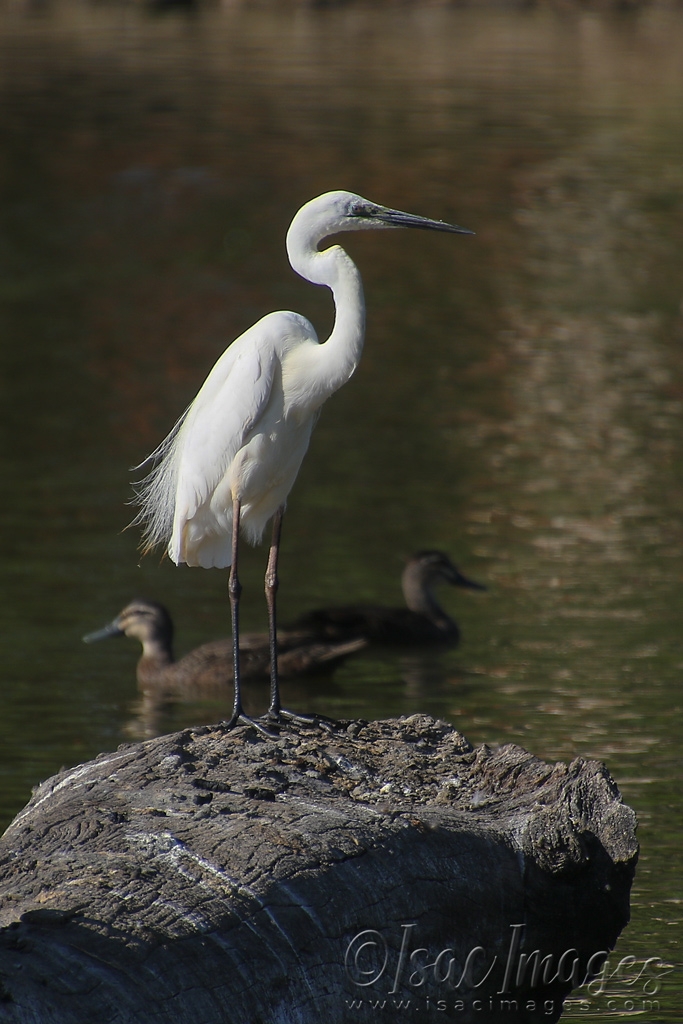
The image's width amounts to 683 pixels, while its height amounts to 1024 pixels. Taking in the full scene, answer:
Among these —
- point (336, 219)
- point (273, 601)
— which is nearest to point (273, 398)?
point (336, 219)

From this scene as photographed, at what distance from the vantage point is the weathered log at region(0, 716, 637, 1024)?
4.76 metres

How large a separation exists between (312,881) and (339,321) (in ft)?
8.62

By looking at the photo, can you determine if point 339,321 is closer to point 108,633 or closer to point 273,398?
point 273,398

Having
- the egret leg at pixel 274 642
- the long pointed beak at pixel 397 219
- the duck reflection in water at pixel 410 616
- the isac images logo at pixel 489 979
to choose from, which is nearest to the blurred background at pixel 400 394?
the isac images logo at pixel 489 979

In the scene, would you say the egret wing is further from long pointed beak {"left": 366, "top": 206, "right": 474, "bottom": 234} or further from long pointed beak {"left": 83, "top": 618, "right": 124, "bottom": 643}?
long pointed beak {"left": 83, "top": 618, "right": 124, "bottom": 643}

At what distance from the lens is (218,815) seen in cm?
550

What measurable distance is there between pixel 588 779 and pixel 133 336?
15958 mm

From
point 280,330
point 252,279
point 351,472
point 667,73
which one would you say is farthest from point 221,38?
point 280,330

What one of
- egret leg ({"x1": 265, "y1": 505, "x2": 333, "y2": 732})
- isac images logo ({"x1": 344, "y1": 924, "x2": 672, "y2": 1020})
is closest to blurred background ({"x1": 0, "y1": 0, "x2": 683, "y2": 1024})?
isac images logo ({"x1": 344, "y1": 924, "x2": 672, "y2": 1020})

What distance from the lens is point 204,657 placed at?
11.1 meters

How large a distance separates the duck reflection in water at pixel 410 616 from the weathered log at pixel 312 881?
4.79 metres

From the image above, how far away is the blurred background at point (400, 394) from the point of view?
426 inches

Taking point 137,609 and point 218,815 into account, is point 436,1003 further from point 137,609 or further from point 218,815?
point 137,609

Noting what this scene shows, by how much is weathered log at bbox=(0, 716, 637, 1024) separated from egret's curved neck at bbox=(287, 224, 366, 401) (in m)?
1.47
